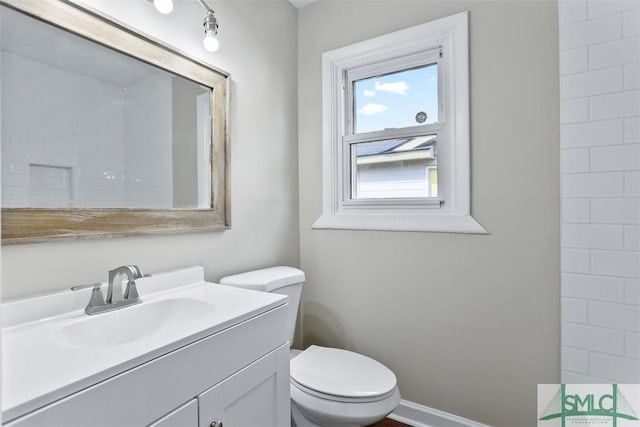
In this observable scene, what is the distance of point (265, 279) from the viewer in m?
1.51

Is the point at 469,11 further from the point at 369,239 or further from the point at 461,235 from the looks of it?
the point at 369,239

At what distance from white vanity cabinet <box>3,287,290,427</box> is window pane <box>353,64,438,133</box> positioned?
45.7 inches

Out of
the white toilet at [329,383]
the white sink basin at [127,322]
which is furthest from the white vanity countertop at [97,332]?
the white toilet at [329,383]

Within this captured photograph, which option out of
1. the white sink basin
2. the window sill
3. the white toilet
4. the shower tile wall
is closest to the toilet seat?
the white toilet

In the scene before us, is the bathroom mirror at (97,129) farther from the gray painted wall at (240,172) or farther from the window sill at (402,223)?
the window sill at (402,223)

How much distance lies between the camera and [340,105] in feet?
6.38

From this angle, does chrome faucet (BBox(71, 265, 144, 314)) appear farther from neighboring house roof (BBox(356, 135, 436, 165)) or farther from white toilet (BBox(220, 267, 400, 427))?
neighboring house roof (BBox(356, 135, 436, 165))

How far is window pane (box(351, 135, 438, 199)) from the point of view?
5.66 feet

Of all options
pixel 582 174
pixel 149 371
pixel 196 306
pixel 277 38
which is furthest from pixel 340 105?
pixel 149 371

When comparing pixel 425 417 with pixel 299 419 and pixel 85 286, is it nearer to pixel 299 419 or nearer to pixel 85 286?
pixel 299 419

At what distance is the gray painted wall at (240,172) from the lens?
3.41 ft

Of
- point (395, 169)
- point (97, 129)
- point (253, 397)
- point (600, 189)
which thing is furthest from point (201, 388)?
point (600, 189)

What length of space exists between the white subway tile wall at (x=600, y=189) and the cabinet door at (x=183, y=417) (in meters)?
1.39

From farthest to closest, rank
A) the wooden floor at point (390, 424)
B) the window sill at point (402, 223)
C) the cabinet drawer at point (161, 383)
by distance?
1. the wooden floor at point (390, 424)
2. the window sill at point (402, 223)
3. the cabinet drawer at point (161, 383)
